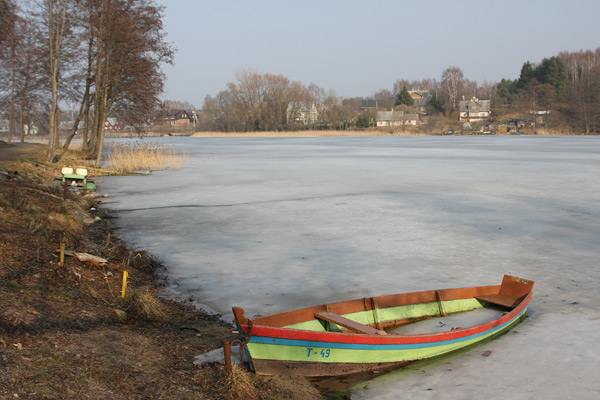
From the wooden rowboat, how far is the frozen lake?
189 mm

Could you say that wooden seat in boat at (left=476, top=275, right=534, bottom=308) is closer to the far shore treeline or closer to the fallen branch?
the fallen branch

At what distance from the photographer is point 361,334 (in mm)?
4922

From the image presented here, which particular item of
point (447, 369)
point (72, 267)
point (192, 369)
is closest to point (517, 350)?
point (447, 369)

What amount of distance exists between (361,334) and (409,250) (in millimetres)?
4524

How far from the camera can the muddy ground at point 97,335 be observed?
13.7ft

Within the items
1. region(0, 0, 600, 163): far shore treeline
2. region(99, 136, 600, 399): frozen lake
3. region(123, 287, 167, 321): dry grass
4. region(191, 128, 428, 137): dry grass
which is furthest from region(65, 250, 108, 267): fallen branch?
region(191, 128, 428, 137): dry grass

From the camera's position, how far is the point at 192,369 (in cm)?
479

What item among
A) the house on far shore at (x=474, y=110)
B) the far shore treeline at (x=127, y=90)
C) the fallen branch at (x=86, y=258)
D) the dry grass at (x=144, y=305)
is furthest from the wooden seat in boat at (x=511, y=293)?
the house on far shore at (x=474, y=110)

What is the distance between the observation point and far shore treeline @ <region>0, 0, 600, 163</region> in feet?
82.9

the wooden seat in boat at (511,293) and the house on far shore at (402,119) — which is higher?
the house on far shore at (402,119)

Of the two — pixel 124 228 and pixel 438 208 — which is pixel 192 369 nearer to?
pixel 124 228

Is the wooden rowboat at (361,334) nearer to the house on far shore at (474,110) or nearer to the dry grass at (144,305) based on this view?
the dry grass at (144,305)

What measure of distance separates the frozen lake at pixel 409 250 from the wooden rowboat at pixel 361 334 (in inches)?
7.4

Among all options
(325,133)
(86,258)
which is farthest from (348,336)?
(325,133)
